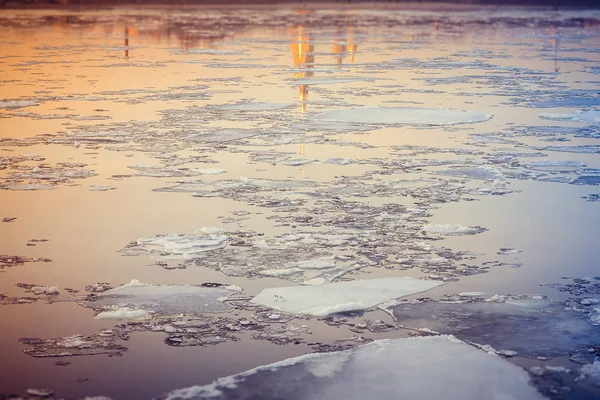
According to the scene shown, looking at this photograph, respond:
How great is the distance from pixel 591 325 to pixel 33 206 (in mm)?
3706

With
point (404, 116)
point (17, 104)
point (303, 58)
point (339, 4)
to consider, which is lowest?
point (339, 4)

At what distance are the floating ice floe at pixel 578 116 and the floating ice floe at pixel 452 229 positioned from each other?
16.8 feet

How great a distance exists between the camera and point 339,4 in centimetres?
5694

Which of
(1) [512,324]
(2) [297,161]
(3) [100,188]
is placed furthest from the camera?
(2) [297,161]

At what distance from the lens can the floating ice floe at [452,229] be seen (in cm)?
567

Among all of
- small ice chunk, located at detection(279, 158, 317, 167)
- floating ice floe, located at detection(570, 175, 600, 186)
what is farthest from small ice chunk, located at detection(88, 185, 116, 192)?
floating ice floe, located at detection(570, 175, 600, 186)

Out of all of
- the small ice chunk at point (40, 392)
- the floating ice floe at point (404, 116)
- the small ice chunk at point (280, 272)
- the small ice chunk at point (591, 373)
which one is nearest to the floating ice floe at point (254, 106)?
the floating ice floe at point (404, 116)

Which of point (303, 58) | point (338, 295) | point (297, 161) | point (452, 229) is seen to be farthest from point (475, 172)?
point (303, 58)

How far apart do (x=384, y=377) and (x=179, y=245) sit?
2.07 meters

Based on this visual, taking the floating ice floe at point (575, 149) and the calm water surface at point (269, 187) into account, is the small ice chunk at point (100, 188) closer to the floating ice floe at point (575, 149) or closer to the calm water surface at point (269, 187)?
the calm water surface at point (269, 187)

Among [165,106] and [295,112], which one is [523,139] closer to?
[295,112]

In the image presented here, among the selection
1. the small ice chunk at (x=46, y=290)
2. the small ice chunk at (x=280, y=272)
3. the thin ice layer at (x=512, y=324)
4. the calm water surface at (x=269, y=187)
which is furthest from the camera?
the small ice chunk at (x=280, y=272)

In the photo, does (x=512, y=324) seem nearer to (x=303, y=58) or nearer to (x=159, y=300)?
(x=159, y=300)

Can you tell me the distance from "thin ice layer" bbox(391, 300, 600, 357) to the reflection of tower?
696 centimetres
